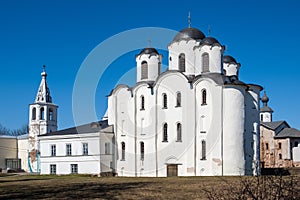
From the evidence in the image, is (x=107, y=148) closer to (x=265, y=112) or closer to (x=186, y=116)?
(x=186, y=116)

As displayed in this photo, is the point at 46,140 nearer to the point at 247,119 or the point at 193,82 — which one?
the point at 193,82

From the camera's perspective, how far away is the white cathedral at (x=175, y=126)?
1364 inches

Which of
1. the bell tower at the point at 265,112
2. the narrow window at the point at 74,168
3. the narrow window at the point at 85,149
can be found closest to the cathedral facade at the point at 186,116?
the narrow window at the point at 85,149

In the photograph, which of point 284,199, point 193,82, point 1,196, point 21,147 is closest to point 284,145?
point 193,82

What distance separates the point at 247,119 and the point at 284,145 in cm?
2186

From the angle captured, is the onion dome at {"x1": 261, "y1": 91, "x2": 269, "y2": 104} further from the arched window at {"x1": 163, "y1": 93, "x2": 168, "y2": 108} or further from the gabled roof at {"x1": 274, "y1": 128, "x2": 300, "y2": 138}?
the arched window at {"x1": 163, "y1": 93, "x2": 168, "y2": 108}

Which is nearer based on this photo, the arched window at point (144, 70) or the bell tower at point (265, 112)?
the arched window at point (144, 70)

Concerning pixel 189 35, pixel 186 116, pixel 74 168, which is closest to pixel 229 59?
pixel 189 35

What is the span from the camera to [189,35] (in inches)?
1574

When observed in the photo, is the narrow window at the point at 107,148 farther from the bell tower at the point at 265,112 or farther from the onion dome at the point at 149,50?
the bell tower at the point at 265,112

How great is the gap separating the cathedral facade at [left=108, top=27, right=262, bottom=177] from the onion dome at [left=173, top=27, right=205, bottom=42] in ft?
0.33

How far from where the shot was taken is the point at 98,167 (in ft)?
131

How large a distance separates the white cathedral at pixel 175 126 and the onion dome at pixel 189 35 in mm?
91

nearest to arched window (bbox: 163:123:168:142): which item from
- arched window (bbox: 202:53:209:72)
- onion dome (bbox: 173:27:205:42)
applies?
arched window (bbox: 202:53:209:72)
